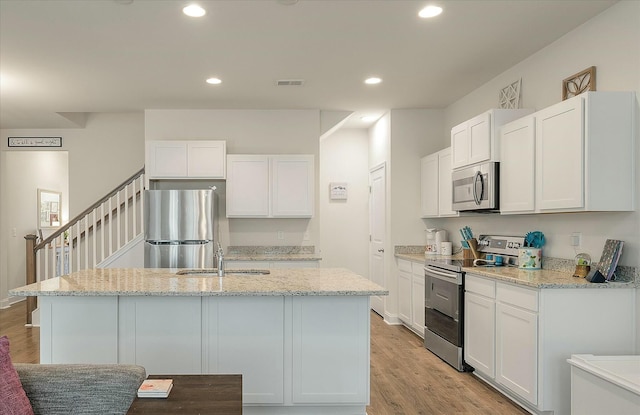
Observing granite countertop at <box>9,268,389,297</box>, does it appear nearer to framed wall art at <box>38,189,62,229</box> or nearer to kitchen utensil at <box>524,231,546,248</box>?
kitchen utensil at <box>524,231,546,248</box>

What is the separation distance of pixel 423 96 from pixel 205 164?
271 cm

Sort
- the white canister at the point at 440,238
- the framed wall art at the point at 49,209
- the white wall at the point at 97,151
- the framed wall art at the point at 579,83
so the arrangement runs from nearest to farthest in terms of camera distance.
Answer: the framed wall art at the point at 579,83, the white canister at the point at 440,238, the white wall at the point at 97,151, the framed wall art at the point at 49,209

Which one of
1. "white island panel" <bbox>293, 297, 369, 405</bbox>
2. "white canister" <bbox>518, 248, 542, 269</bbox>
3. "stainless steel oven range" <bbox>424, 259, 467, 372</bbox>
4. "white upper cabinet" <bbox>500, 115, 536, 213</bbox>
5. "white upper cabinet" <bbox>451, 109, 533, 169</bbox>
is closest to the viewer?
"white island panel" <bbox>293, 297, 369, 405</bbox>

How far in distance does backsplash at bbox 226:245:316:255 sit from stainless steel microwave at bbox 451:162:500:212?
214cm

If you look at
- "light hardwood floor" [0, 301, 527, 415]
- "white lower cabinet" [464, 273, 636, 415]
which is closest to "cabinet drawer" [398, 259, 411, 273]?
"light hardwood floor" [0, 301, 527, 415]

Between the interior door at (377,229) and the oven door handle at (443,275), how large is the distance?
5.47ft

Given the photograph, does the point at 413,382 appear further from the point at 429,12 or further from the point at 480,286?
the point at 429,12

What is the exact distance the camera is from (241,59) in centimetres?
418

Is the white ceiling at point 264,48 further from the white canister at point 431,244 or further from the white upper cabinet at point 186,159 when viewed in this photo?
the white canister at point 431,244

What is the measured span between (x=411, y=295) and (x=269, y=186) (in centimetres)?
214

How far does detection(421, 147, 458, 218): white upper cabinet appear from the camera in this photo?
520cm

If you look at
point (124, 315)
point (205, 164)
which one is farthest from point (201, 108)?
point (124, 315)

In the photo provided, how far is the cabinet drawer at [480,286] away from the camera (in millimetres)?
3591

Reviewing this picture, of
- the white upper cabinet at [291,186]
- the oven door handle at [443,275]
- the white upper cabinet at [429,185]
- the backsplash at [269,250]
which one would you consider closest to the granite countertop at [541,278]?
the oven door handle at [443,275]
